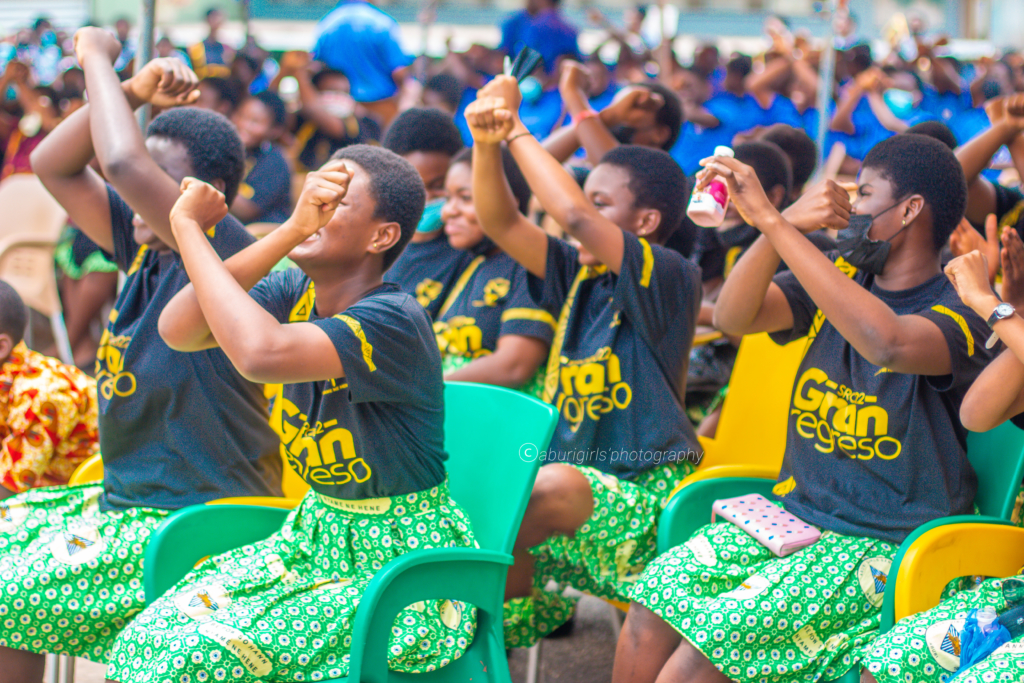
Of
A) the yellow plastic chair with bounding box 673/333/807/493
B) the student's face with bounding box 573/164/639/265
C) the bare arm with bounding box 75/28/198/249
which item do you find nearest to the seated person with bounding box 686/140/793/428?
the yellow plastic chair with bounding box 673/333/807/493

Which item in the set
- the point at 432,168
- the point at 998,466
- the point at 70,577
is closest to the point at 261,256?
the point at 70,577

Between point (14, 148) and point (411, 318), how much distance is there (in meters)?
6.64

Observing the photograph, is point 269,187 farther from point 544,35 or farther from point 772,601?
point 772,601

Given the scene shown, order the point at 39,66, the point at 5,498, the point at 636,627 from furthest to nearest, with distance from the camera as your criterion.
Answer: the point at 39,66 → the point at 5,498 → the point at 636,627

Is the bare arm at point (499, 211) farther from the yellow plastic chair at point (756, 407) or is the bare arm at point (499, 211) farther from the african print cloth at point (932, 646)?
the african print cloth at point (932, 646)

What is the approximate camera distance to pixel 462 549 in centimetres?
179

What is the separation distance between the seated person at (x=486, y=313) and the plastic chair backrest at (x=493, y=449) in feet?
1.94

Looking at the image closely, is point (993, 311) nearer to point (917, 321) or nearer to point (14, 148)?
point (917, 321)

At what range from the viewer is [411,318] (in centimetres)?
198

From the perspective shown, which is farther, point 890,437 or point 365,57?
point 365,57

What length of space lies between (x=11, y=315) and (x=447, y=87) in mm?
3873

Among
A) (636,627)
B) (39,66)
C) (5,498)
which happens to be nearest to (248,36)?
(39,66)

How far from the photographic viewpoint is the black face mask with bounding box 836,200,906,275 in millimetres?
2213

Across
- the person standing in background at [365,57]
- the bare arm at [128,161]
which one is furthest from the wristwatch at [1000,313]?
the person standing in background at [365,57]
